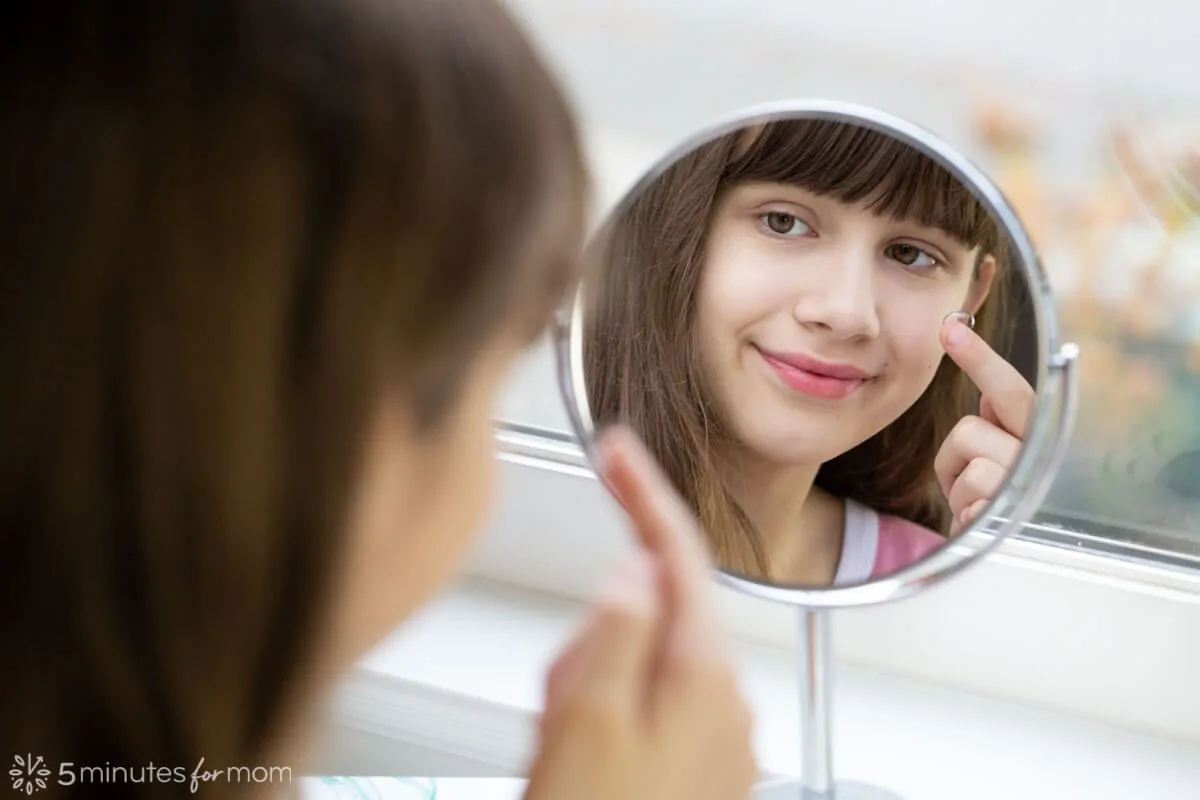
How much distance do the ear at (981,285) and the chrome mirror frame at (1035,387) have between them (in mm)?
13

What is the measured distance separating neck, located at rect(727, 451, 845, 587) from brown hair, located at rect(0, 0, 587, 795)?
24cm

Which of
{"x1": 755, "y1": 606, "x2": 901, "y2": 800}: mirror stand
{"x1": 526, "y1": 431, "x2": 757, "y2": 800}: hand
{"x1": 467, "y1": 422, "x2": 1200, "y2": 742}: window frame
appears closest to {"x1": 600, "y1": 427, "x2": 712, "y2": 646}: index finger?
{"x1": 526, "y1": 431, "x2": 757, "y2": 800}: hand

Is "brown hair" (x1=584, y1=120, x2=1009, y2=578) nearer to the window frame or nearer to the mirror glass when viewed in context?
the mirror glass

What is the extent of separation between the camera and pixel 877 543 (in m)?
0.56

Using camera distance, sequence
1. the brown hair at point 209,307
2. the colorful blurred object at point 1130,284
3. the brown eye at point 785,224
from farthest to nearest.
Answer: the colorful blurred object at point 1130,284 < the brown eye at point 785,224 < the brown hair at point 209,307

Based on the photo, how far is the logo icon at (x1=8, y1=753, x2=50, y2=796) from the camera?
0.37m

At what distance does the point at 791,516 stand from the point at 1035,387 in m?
0.13

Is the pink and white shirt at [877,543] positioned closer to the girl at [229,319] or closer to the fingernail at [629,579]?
the fingernail at [629,579]

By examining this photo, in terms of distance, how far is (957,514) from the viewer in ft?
1.78

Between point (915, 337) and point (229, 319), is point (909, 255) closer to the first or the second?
point (915, 337)

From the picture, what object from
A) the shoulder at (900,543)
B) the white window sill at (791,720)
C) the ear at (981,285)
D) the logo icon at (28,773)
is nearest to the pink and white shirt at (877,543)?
the shoulder at (900,543)

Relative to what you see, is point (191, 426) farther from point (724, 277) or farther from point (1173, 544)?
point (1173, 544)

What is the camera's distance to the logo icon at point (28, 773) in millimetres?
367

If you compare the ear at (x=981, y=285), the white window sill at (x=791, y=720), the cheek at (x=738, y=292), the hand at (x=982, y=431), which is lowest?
the white window sill at (x=791, y=720)
